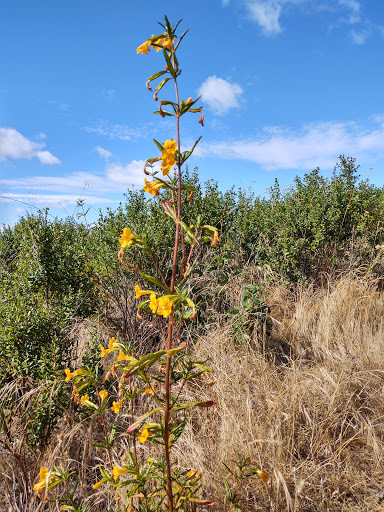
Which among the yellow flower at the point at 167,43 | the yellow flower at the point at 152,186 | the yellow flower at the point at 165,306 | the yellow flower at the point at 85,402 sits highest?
the yellow flower at the point at 167,43

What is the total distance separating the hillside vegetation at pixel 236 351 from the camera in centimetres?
182

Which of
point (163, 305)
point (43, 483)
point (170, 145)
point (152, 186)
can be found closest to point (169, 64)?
point (170, 145)

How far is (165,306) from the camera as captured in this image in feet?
3.41

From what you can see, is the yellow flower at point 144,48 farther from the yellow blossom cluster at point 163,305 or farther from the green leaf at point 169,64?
the yellow blossom cluster at point 163,305

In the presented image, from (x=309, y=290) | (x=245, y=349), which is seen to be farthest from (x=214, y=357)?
(x=309, y=290)

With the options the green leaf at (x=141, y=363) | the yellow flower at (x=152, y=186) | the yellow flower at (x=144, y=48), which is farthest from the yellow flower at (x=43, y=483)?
the yellow flower at (x=144, y=48)

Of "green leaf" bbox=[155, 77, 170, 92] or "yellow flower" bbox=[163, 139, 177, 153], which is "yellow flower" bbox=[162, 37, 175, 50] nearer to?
"green leaf" bbox=[155, 77, 170, 92]

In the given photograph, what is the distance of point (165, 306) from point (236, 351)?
180cm

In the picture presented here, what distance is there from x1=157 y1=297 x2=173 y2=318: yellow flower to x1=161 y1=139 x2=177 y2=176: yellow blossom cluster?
41cm

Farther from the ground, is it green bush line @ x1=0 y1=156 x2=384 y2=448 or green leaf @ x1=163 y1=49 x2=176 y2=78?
green leaf @ x1=163 y1=49 x2=176 y2=78

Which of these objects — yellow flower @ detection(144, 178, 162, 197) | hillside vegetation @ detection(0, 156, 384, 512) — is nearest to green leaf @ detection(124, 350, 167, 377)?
hillside vegetation @ detection(0, 156, 384, 512)

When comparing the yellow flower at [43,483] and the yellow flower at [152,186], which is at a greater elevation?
the yellow flower at [152,186]

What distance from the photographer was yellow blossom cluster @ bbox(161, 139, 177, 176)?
1122 millimetres

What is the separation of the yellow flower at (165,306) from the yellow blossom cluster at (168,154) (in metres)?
0.41
